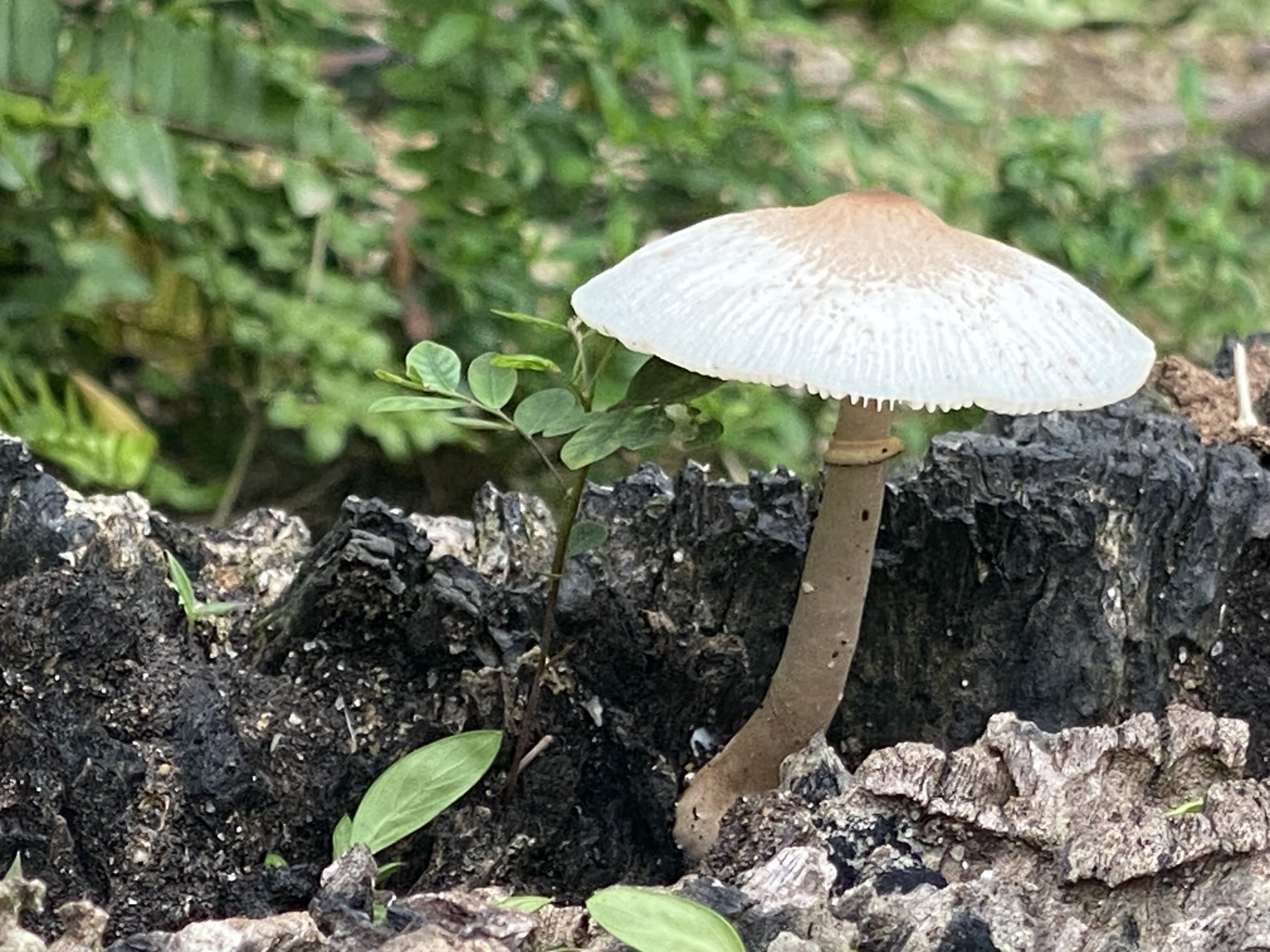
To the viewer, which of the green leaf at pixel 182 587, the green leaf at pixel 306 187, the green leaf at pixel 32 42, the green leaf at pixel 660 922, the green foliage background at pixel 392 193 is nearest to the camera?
the green leaf at pixel 660 922

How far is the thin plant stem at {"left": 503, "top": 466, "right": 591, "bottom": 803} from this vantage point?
142 centimetres

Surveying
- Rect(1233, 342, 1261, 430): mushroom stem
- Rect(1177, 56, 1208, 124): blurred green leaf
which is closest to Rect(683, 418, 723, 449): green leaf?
Rect(1233, 342, 1261, 430): mushroom stem

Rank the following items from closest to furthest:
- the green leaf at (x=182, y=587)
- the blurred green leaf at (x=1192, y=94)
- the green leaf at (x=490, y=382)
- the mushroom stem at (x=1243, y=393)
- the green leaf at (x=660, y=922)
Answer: the green leaf at (x=660, y=922), the green leaf at (x=490, y=382), the green leaf at (x=182, y=587), the mushroom stem at (x=1243, y=393), the blurred green leaf at (x=1192, y=94)

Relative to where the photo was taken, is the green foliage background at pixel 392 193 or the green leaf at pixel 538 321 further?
the green foliage background at pixel 392 193

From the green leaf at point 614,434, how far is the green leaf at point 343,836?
414mm

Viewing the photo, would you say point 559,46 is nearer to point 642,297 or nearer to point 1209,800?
point 642,297

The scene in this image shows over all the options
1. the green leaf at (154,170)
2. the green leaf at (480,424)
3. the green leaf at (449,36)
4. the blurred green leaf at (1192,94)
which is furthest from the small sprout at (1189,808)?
the blurred green leaf at (1192,94)

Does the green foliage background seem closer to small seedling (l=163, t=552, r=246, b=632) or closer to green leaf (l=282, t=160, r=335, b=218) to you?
green leaf (l=282, t=160, r=335, b=218)

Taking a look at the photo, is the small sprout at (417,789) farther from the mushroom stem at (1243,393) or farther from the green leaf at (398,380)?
the mushroom stem at (1243,393)

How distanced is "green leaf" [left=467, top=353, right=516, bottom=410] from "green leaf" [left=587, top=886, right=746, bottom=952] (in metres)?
0.46

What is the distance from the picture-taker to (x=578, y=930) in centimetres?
128

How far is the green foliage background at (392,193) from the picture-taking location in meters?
2.45

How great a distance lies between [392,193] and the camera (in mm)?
2939

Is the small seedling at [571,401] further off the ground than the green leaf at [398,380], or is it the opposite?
the green leaf at [398,380]
